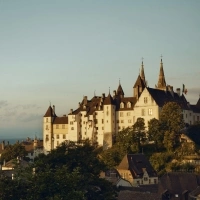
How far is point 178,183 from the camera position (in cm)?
6456

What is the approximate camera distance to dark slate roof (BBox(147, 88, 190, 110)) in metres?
92.6

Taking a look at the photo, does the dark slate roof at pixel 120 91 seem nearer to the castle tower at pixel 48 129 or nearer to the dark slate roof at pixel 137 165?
the castle tower at pixel 48 129

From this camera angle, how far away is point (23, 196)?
37.7 m

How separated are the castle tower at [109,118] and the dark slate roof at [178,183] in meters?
30.7

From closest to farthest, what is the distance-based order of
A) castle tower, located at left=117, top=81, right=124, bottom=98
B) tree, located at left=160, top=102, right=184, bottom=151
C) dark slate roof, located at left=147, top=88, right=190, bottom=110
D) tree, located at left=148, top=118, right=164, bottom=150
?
tree, located at left=160, top=102, right=184, bottom=151 < tree, located at left=148, top=118, right=164, bottom=150 < dark slate roof, located at left=147, top=88, right=190, bottom=110 < castle tower, located at left=117, top=81, right=124, bottom=98

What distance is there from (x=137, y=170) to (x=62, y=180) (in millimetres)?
37793

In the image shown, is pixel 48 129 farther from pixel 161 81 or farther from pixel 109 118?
pixel 161 81

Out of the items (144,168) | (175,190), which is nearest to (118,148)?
(144,168)

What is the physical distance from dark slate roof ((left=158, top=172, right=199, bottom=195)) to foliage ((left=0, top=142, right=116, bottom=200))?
67.0 feet

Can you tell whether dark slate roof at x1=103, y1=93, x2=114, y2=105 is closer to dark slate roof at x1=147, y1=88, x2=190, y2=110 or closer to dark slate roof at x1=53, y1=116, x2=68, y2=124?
dark slate roof at x1=147, y1=88, x2=190, y2=110

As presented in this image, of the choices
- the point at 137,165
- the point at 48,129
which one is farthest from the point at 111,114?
the point at 137,165

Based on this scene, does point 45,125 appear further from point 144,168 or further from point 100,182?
point 100,182

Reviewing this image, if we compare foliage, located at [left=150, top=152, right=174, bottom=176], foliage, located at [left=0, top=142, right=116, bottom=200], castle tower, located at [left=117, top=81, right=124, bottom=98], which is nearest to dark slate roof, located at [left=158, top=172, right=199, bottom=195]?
foliage, located at [left=150, top=152, right=174, bottom=176]

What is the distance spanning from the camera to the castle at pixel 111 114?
93.3m
